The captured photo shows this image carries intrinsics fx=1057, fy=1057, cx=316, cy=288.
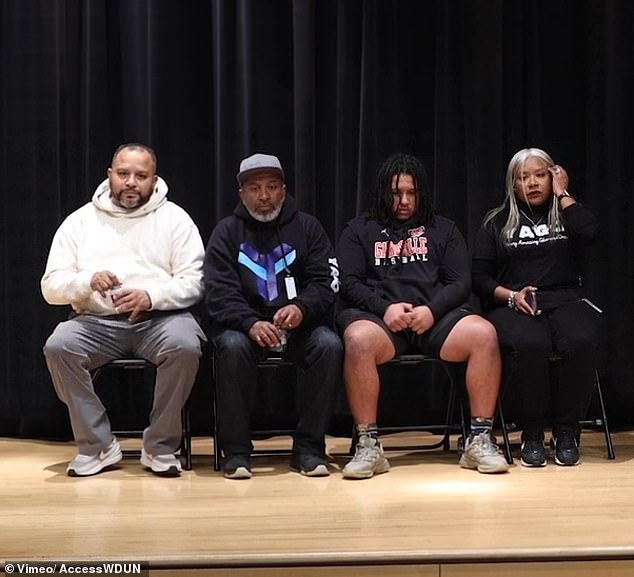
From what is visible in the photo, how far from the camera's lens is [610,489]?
356cm

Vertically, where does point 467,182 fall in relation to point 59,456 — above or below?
above

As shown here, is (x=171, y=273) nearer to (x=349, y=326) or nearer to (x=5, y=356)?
(x=349, y=326)

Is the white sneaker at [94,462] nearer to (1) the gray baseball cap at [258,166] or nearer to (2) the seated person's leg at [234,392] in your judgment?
(2) the seated person's leg at [234,392]

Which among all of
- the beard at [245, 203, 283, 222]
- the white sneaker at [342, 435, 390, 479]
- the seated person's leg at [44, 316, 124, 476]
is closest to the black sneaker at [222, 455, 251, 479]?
the white sneaker at [342, 435, 390, 479]

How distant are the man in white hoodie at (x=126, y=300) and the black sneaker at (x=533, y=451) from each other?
1.30 metres

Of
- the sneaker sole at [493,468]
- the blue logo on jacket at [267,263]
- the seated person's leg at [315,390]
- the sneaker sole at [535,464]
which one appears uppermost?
the blue logo on jacket at [267,263]

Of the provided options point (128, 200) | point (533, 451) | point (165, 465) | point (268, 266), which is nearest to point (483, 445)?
point (533, 451)

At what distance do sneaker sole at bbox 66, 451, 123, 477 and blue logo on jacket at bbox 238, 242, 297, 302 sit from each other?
827 mm

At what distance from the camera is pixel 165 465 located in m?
3.89

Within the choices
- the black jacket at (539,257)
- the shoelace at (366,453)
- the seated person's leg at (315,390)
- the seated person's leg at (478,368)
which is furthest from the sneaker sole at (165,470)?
the black jacket at (539,257)

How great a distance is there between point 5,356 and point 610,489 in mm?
2731

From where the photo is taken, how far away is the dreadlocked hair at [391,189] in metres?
4.26

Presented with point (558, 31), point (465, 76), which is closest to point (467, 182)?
point (465, 76)

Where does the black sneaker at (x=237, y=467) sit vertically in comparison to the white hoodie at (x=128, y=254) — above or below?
below
